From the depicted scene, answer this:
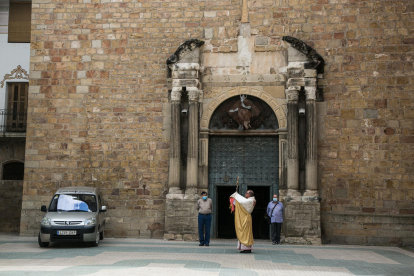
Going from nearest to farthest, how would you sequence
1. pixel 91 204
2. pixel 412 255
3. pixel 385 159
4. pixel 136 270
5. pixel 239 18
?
pixel 136 270 → pixel 412 255 → pixel 91 204 → pixel 385 159 → pixel 239 18

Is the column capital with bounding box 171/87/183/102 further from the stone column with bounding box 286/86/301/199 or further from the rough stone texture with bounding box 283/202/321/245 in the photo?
the rough stone texture with bounding box 283/202/321/245

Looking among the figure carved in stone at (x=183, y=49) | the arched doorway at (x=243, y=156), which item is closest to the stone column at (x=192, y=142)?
the arched doorway at (x=243, y=156)

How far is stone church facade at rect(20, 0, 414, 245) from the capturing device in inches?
562

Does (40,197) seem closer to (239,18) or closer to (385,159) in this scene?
(239,18)

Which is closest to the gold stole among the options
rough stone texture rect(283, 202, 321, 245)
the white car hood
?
rough stone texture rect(283, 202, 321, 245)

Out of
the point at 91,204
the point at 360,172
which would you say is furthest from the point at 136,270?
the point at 360,172

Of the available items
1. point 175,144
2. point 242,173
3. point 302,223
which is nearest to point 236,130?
point 242,173

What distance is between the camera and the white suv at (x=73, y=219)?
11.9m

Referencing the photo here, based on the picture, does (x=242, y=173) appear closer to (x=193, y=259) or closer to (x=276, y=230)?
(x=276, y=230)

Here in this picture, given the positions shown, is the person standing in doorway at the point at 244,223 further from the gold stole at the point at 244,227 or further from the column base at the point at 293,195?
the column base at the point at 293,195

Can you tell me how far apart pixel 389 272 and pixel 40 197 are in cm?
1093

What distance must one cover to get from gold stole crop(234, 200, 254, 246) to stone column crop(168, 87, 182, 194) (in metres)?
3.29

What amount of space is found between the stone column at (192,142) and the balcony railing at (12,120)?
25.2 feet

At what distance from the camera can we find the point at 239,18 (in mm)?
15305
